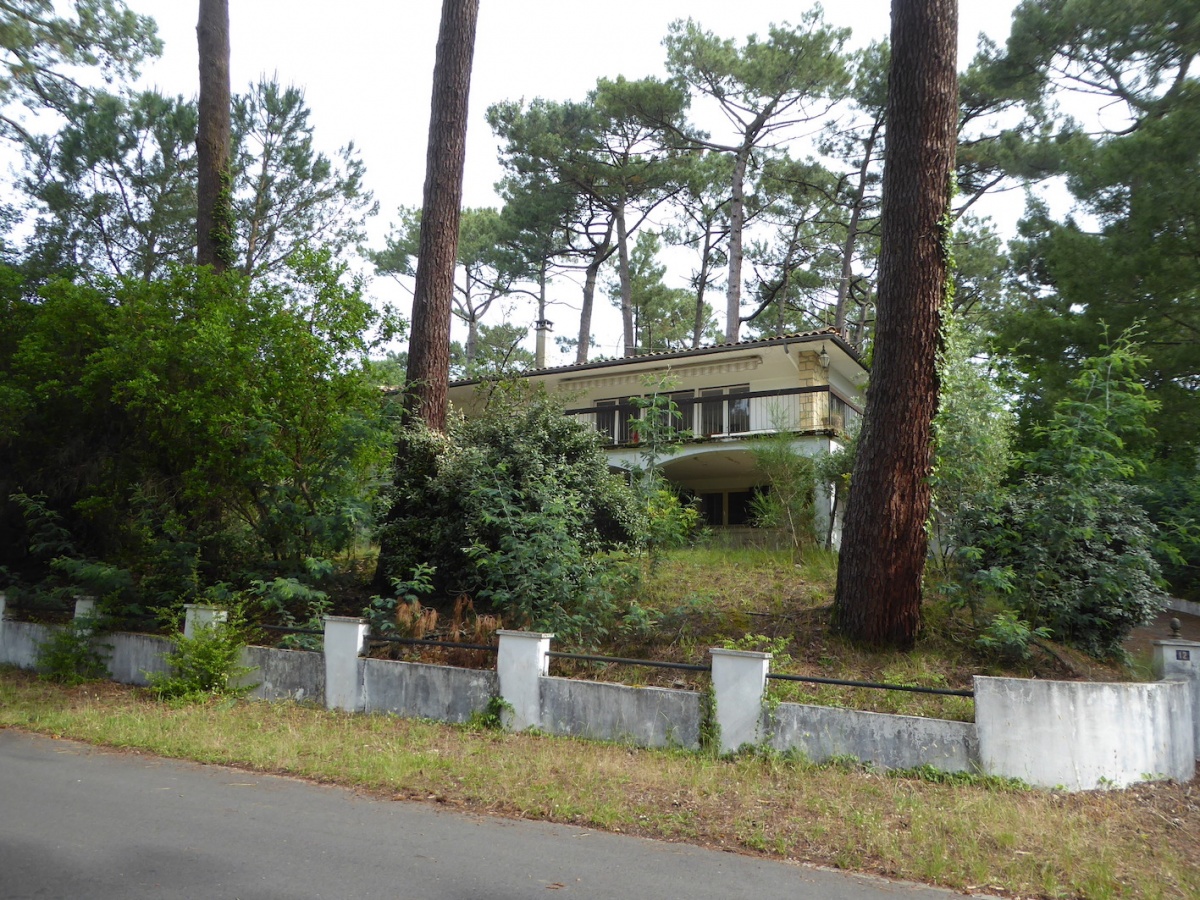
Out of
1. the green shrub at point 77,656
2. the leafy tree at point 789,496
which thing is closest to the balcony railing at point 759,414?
the leafy tree at point 789,496

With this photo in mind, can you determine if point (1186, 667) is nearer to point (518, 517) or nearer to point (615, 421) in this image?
point (518, 517)

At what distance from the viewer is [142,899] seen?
14.1ft

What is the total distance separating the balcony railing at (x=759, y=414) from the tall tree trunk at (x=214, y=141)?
277 inches

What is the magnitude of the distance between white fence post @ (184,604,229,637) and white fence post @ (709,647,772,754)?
596cm

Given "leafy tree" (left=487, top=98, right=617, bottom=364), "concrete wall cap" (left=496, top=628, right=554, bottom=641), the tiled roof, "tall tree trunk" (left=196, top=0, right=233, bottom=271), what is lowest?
"concrete wall cap" (left=496, top=628, right=554, bottom=641)

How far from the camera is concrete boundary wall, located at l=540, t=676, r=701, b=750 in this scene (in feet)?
24.6

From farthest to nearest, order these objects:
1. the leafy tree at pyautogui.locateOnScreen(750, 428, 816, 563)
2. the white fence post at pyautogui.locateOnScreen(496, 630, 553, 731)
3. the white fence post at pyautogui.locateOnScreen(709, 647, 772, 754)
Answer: the leafy tree at pyautogui.locateOnScreen(750, 428, 816, 563), the white fence post at pyautogui.locateOnScreen(496, 630, 553, 731), the white fence post at pyautogui.locateOnScreen(709, 647, 772, 754)

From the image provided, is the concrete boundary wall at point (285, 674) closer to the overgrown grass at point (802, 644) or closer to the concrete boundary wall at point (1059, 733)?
the overgrown grass at point (802, 644)

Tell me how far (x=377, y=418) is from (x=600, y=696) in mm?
5130

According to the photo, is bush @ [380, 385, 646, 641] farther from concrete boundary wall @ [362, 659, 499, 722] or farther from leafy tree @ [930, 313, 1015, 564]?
leafy tree @ [930, 313, 1015, 564]

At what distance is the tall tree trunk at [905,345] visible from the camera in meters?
8.60

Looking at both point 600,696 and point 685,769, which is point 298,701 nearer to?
point 600,696

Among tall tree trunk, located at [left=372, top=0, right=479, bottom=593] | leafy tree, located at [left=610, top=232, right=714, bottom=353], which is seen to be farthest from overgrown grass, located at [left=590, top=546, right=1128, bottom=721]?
leafy tree, located at [left=610, top=232, right=714, bottom=353]

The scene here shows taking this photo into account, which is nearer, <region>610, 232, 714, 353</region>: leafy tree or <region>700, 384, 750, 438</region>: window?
Answer: <region>700, 384, 750, 438</region>: window
